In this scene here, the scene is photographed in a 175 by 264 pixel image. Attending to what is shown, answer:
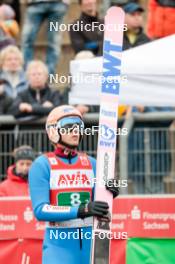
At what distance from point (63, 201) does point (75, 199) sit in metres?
0.10

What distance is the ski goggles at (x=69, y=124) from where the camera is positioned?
892 centimetres

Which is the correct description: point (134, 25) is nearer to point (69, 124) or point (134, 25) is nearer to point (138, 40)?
point (138, 40)

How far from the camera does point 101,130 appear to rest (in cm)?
885

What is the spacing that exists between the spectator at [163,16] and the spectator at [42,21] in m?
1.36

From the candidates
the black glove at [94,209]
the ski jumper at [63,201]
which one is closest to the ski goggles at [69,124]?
the ski jumper at [63,201]

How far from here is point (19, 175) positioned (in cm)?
1175

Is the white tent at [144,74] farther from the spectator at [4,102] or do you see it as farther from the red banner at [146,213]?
the spectator at [4,102]

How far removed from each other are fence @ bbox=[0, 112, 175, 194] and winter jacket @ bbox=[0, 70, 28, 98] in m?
0.52

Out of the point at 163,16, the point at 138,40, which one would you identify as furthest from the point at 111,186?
the point at 163,16

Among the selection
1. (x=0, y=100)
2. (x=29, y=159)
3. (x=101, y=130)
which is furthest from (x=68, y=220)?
(x=0, y=100)

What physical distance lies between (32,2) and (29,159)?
11.3 feet

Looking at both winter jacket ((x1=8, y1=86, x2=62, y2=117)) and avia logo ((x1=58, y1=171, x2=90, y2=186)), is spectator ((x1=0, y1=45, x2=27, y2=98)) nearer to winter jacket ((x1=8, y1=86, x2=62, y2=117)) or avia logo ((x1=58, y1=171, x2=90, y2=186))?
winter jacket ((x1=8, y1=86, x2=62, y2=117))

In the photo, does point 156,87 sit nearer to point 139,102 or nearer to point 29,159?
point 139,102

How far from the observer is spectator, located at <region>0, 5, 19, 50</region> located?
1455 cm
